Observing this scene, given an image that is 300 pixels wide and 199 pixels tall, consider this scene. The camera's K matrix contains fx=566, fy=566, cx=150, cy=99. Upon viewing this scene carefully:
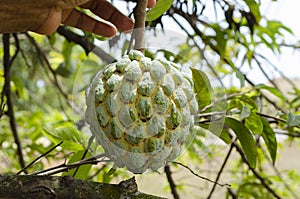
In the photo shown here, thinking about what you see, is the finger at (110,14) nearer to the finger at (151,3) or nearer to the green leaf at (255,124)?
the finger at (151,3)

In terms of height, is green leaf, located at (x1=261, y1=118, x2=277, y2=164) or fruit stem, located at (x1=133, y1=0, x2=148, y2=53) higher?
fruit stem, located at (x1=133, y1=0, x2=148, y2=53)

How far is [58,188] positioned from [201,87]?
0.85 ft

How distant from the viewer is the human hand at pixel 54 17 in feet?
2.89

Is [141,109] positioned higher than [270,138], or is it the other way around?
[141,109]

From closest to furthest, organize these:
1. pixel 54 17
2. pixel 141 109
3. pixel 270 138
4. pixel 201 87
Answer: pixel 141 109, pixel 201 87, pixel 54 17, pixel 270 138

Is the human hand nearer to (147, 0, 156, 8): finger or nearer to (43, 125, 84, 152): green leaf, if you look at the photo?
(147, 0, 156, 8): finger

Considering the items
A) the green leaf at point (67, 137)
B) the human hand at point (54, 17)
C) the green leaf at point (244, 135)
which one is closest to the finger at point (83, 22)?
the human hand at point (54, 17)

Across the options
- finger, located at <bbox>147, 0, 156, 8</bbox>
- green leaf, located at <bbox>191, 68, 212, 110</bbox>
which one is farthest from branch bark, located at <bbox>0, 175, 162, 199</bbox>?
finger, located at <bbox>147, 0, 156, 8</bbox>

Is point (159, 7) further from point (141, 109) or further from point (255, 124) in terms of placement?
point (255, 124)

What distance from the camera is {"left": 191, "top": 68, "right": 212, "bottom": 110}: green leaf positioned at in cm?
81

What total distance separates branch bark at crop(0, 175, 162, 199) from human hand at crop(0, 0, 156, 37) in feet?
0.84

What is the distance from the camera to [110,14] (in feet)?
3.47

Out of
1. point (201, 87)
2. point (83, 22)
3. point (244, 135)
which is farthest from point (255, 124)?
point (83, 22)

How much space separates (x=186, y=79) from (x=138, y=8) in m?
0.12
